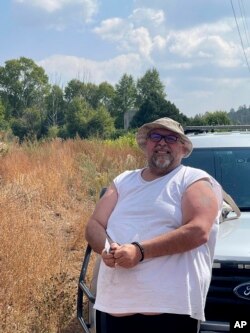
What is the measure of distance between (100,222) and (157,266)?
1.53 ft

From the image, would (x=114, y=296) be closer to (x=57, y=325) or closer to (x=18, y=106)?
(x=57, y=325)

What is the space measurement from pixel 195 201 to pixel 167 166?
0.98 feet

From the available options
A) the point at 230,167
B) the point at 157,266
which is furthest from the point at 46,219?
the point at 157,266

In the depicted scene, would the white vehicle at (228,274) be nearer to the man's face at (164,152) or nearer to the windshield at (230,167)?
the windshield at (230,167)

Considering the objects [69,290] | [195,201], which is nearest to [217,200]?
[195,201]

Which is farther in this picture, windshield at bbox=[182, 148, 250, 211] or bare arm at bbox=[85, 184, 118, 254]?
windshield at bbox=[182, 148, 250, 211]

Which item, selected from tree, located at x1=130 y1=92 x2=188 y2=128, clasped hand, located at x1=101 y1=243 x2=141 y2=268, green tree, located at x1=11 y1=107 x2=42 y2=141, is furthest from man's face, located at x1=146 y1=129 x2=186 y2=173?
tree, located at x1=130 y1=92 x2=188 y2=128

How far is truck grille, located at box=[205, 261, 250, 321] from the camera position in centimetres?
313

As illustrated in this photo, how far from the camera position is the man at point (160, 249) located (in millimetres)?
2521

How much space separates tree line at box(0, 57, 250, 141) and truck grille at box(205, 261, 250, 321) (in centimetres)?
3466

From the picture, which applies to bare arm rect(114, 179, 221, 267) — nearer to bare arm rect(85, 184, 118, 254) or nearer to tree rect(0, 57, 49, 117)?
bare arm rect(85, 184, 118, 254)

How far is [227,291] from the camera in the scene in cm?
318

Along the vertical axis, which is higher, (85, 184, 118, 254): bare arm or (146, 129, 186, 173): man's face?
(146, 129, 186, 173): man's face

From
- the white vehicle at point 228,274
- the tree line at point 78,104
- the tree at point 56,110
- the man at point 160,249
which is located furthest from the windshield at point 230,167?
the tree at point 56,110
